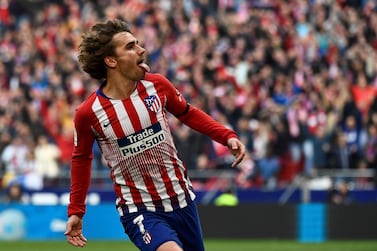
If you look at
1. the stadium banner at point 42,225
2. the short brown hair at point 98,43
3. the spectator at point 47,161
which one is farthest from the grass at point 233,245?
the short brown hair at point 98,43

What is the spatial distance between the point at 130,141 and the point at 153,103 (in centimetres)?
33

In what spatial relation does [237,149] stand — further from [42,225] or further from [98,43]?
[42,225]

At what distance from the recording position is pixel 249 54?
23.7 meters

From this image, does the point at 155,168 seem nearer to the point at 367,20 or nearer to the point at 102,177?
the point at 102,177

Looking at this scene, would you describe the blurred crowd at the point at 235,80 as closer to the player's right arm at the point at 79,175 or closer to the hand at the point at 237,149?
the player's right arm at the point at 79,175

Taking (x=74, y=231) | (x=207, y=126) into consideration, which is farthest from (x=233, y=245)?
(x=74, y=231)

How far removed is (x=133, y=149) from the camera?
8.22 m

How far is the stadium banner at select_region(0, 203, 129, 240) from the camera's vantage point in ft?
70.9

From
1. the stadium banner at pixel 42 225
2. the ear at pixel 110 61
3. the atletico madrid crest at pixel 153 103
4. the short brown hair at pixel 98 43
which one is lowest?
the stadium banner at pixel 42 225

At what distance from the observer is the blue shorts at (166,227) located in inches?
317

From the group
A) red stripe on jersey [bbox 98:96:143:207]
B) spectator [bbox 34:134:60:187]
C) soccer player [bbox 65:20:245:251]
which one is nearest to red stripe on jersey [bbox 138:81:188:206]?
soccer player [bbox 65:20:245:251]

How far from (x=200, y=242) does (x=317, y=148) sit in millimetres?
13437

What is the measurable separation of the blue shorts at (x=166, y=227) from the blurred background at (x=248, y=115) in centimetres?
1235

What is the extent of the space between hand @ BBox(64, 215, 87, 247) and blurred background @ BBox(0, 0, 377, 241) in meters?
12.5
